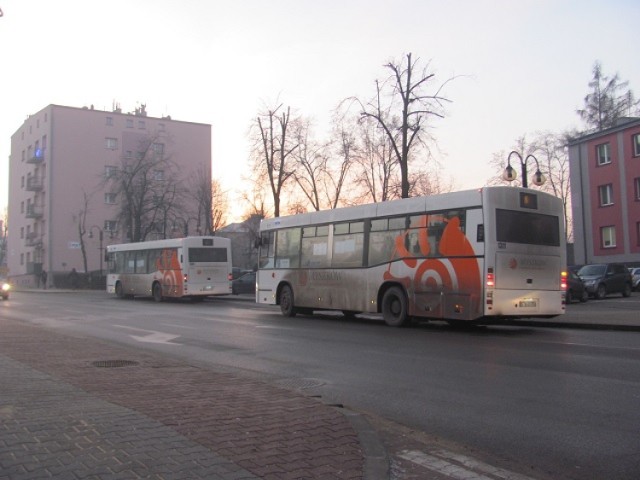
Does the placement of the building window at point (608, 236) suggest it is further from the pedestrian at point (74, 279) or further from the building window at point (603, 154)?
the pedestrian at point (74, 279)

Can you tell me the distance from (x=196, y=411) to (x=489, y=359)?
19.1ft

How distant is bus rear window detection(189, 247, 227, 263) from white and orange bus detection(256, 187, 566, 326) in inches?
467

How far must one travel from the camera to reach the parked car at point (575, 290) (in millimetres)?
25250

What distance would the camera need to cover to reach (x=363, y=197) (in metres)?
40.6

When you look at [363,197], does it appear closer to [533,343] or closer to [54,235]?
[533,343]

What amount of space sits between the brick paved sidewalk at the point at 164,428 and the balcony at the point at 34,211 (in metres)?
65.0

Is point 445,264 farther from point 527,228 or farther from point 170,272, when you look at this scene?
point 170,272

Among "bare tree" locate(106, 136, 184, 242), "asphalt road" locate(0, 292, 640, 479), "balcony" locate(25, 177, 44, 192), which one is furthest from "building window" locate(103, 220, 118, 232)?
"asphalt road" locate(0, 292, 640, 479)

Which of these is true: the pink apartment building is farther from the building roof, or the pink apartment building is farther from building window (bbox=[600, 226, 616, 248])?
building window (bbox=[600, 226, 616, 248])

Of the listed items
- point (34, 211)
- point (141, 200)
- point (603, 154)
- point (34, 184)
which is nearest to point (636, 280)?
point (603, 154)

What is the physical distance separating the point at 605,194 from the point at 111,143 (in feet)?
174

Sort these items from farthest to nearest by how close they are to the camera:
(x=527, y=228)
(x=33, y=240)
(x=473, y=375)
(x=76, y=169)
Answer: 1. (x=33, y=240)
2. (x=76, y=169)
3. (x=527, y=228)
4. (x=473, y=375)

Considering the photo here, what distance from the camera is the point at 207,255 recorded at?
94.5ft

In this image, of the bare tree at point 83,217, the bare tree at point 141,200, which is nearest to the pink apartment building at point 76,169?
the bare tree at point 83,217
